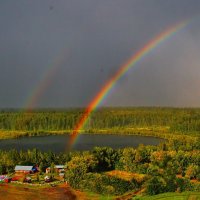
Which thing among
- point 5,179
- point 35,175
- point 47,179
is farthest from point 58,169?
point 5,179

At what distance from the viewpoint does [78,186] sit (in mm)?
24688

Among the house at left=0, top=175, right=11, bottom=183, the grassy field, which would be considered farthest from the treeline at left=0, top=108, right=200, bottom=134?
the grassy field

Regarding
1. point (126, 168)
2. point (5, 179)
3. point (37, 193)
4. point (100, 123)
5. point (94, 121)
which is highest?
point (94, 121)

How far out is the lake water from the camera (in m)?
50.1

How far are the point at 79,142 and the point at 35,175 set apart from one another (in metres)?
27.9

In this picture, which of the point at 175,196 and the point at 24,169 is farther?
the point at 24,169

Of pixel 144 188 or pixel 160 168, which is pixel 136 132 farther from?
pixel 144 188

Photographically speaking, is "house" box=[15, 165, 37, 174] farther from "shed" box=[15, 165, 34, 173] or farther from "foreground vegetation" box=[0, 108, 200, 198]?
"foreground vegetation" box=[0, 108, 200, 198]

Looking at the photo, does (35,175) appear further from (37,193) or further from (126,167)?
(126,167)

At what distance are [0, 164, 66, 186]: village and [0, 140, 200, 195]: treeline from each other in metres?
0.61

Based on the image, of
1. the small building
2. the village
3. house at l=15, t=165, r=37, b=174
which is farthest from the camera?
house at l=15, t=165, r=37, b=174

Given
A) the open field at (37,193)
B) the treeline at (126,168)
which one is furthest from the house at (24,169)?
the open field at (37,193)

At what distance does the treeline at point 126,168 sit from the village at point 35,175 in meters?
0.61

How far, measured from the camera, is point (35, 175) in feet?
96.6
